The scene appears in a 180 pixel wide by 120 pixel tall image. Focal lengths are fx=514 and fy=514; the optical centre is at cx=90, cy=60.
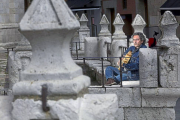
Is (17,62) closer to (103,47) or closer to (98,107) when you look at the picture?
(103,47)

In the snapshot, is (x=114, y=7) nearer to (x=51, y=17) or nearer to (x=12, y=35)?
(x=12, y=35)

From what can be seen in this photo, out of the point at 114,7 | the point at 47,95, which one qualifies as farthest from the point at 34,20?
the point at 114,7

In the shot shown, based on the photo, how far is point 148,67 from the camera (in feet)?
24.1

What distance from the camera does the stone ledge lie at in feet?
12.7

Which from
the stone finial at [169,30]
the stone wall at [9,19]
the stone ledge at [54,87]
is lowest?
the stone ledge at [54,87]

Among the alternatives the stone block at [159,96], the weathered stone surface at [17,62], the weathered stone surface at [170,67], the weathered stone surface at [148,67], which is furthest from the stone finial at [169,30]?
the weathered stone surface at [17,62]

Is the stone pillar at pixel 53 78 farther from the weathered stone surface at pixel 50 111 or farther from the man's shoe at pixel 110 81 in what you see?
the man's shoe at pixel 110 81

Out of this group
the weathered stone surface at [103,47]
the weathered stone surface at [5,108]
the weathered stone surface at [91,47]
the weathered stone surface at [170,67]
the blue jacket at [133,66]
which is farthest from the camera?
the weathered stone surface at [91,47]

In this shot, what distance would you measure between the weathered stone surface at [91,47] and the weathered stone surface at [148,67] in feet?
18.1

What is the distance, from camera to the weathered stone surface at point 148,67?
7293 mm

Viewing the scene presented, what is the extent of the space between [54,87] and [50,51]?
309mm

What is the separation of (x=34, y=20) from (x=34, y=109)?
68cm

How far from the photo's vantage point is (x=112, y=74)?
836 cm

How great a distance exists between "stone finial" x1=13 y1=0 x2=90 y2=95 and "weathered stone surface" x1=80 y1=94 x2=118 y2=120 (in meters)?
0.13
